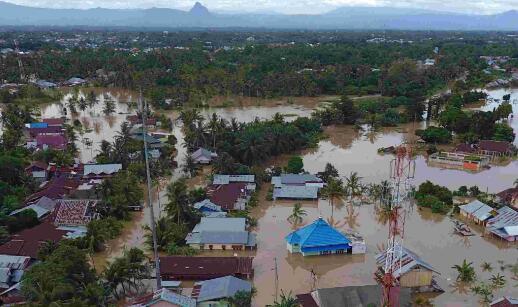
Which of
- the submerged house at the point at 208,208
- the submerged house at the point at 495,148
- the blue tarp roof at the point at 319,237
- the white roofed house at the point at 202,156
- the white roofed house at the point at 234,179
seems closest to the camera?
the blue tarp roof at the point at 319,237

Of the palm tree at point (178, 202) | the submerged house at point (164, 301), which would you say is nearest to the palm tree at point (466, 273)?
the submerged house at point (164, 301)

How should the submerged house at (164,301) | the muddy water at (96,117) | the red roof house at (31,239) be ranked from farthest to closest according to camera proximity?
1. the muddy water at (96,117)
2. the red roof house at (31,239)
3. the submerged house at (164,301)

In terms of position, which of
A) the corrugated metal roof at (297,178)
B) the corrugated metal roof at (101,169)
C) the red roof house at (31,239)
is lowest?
the corrugated metal roof at (297,178)

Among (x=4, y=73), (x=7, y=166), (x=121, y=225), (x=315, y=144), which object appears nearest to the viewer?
(x=121, y=225)

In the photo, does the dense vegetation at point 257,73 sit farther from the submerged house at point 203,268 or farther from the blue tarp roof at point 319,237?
the submerged house at point 203,268

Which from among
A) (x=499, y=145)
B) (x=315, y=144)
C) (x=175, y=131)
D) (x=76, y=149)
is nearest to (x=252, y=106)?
(x=175, y=131)

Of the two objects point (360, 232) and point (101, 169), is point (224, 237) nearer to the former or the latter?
point (360, 232)

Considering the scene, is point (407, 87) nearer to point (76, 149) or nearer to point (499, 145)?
point (499, 145)

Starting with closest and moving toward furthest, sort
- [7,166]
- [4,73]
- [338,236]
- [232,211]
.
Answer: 1. [338,236]
2. [232,211]
3. [7,166]
4. [4,73]
